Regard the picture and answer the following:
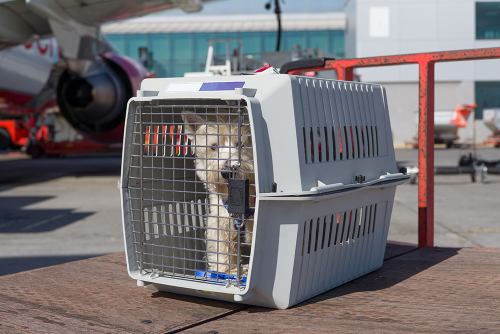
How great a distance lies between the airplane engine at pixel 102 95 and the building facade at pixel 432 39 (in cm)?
2095

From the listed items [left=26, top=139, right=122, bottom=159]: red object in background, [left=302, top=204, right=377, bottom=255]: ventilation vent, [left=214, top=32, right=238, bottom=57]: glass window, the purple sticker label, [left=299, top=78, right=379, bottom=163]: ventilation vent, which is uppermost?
[left=214, top=32, right=238, bottom=57]: glass window

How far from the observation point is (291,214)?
180cm

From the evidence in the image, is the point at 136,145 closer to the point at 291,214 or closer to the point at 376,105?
the point at 291,214

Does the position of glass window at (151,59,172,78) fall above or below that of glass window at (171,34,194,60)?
below

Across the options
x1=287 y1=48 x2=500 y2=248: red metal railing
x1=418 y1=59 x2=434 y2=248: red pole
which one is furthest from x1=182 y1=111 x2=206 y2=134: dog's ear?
x1=418 y1=59 x2=434 y2=248: red pole

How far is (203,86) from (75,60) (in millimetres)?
10450

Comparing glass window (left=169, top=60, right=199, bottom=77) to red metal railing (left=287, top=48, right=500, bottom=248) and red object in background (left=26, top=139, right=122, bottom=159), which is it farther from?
red metal railing (left=287, top=48, right=500, bottom=248)

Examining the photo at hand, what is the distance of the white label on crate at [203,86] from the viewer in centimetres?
191

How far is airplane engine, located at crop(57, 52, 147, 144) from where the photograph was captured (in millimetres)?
12094

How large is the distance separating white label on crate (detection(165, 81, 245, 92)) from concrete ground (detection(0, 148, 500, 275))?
3.33 metres

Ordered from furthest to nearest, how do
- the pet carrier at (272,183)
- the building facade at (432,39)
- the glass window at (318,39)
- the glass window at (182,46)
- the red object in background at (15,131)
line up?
the glass window at (182,46)
the glass window at (318,39)
the building facade at (432,39)
the red object in background at (15,131)
the pet carrier at (272,183)

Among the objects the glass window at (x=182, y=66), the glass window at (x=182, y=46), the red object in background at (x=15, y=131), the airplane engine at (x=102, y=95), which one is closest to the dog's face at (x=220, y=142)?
the airplane engine at (x=102, y=95)

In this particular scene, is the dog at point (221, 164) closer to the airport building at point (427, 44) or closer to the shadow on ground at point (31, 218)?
the shadow on ground at point (31, 218)

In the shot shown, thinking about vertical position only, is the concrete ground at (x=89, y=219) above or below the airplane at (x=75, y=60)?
below
